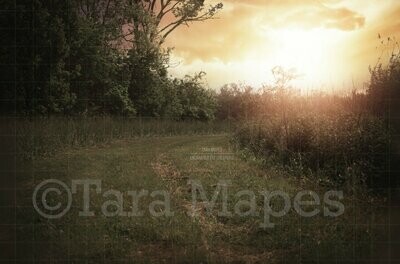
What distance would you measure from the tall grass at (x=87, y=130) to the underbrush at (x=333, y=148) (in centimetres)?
829


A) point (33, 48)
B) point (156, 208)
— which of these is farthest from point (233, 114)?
point (156, 208)

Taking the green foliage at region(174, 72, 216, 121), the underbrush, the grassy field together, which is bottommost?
the grassy field

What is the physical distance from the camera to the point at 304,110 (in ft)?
59.7

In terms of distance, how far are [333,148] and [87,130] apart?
14.3 meters

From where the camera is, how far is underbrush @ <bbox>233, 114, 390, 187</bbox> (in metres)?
12.9

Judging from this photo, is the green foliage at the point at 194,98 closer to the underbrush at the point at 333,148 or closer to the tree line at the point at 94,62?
the tree line at the point at 94,62

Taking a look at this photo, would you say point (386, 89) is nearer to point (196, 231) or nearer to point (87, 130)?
point (196, 231)

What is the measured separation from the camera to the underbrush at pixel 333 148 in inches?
507

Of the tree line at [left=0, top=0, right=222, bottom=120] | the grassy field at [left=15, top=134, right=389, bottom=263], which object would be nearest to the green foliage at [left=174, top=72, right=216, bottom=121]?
the tree line at [left=0, top=0, right=222, bottom=120]

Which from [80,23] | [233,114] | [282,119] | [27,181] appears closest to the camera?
[27,181]

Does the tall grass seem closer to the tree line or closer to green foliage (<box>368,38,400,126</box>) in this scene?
the tree line

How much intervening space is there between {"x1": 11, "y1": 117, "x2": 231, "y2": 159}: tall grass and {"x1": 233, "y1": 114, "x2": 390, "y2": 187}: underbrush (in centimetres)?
829

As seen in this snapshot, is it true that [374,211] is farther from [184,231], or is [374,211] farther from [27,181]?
[27,181]

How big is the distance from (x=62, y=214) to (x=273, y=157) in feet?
26.5
